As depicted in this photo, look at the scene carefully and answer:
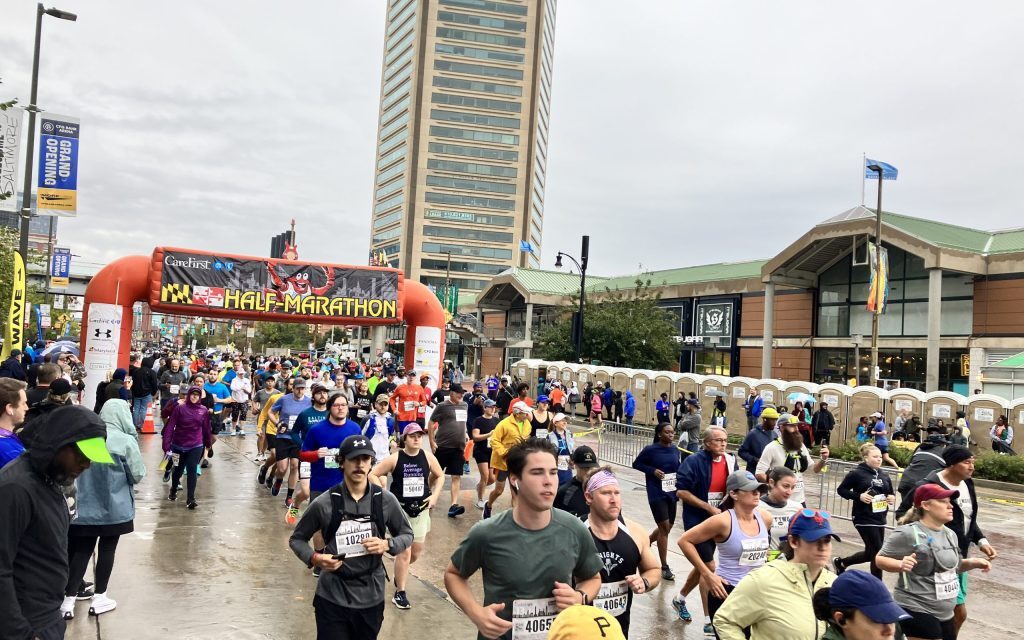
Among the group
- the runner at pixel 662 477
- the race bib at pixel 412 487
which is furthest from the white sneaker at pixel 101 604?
the runner at pixel 662 477

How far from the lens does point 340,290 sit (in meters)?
24.1

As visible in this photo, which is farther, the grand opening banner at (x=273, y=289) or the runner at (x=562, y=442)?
the grand opening banner at (x=273, y=289)

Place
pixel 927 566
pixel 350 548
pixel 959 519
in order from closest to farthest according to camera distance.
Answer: pixel 350 548, pixel 927 566, pixel 959 519

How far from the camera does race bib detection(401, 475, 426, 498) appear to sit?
6.97 meters

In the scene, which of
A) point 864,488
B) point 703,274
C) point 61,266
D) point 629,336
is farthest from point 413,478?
point 703,274

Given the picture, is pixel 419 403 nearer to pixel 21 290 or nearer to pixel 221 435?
pixel 221 435

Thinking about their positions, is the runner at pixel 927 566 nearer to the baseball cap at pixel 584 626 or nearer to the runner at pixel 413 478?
the baseball cap at pixel 584 626

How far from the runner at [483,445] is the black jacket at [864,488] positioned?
5482 mm

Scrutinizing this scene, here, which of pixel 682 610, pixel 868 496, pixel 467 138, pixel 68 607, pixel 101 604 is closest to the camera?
pixel 68 607

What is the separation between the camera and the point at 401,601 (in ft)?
21.6

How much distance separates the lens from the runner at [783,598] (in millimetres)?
3455

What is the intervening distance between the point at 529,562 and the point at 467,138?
4416 inches

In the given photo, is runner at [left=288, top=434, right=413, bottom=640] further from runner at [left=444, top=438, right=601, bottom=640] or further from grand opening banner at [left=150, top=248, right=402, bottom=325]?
grand opening banner at [left=150, top=248, right=402, bottom=325]

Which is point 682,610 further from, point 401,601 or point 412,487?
point 412,487
